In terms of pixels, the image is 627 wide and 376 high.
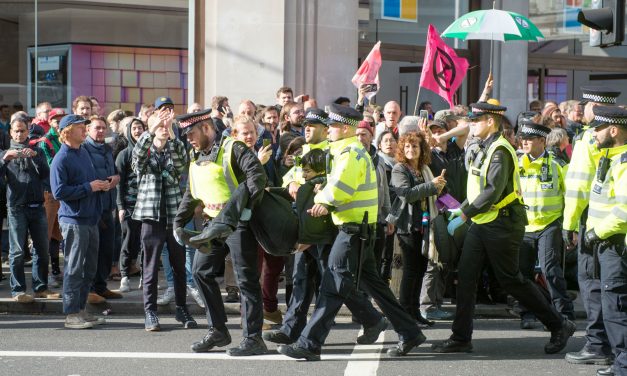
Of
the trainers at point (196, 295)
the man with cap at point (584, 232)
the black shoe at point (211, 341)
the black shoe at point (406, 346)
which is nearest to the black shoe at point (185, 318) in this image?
the trainers at point (196, 295)

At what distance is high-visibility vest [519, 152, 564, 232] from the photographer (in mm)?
9391

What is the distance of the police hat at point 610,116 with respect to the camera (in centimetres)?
759

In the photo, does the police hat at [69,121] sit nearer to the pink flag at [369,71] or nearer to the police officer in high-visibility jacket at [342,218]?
the police officer in high-visibility jacket at [342,218]

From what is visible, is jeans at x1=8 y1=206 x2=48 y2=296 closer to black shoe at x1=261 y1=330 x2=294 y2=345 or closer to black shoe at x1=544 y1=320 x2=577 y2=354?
black shoe at x1=261 y1=330 x2=294 y2=345

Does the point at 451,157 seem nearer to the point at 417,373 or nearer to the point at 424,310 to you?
the point at 424,310

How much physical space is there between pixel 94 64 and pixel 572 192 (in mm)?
8780

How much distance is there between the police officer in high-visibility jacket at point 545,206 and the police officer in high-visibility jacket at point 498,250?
0.90m

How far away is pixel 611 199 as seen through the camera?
7.48m

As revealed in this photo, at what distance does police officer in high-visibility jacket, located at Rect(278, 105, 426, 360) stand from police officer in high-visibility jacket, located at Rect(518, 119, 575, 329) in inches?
71.9

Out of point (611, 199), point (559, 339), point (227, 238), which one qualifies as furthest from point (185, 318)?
point (611, 199)

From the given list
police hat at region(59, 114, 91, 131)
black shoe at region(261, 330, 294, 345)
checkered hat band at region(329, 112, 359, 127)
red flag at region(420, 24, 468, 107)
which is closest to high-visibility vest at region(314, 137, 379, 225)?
checkered hat band at region(329, 112, 359, 127)

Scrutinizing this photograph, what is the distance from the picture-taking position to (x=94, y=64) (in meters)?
14.9

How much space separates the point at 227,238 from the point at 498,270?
2.25 metres

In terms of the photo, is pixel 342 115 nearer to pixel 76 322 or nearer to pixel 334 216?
pixel 334 216
